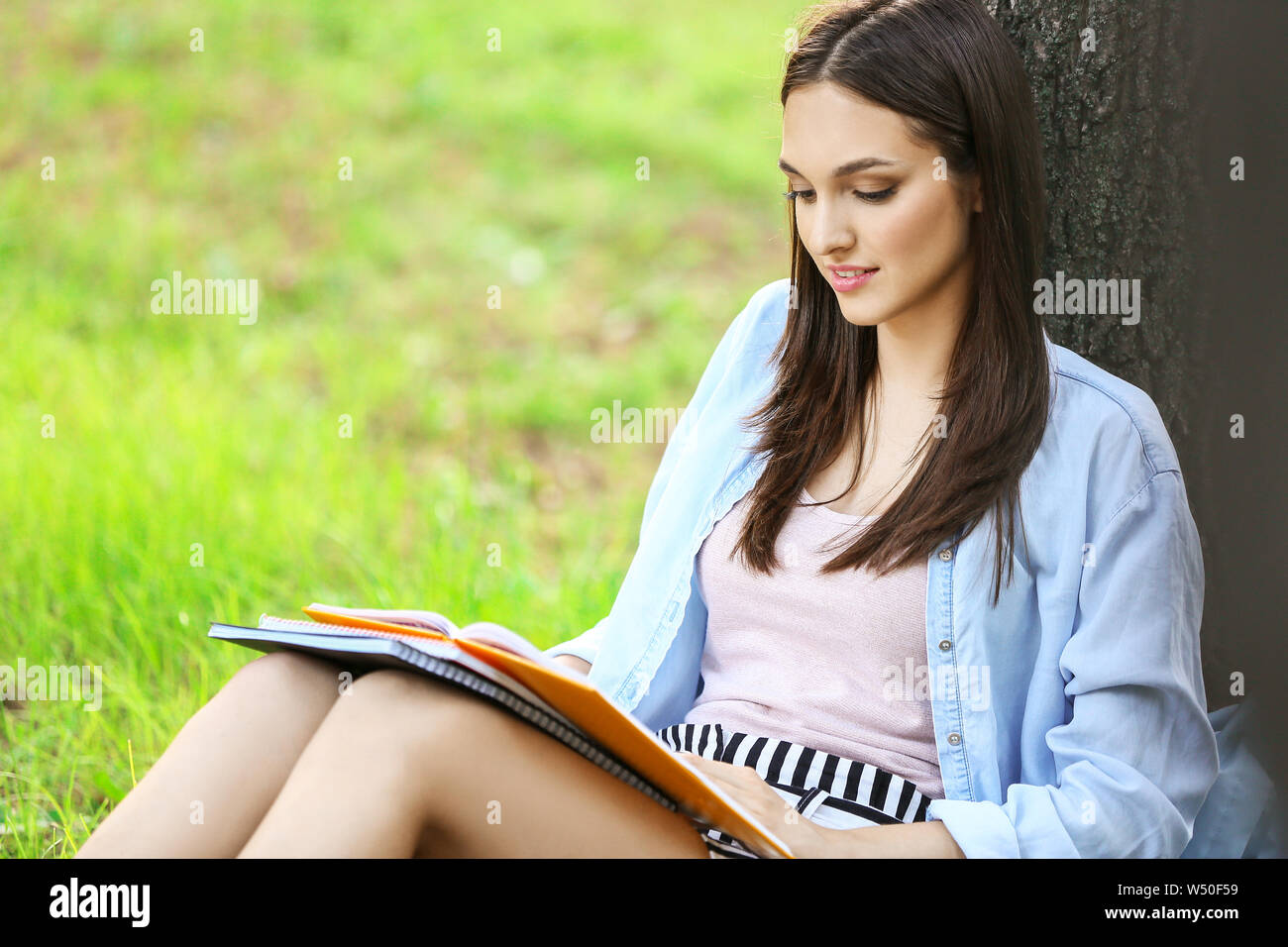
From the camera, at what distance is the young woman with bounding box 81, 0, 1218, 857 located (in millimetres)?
1771

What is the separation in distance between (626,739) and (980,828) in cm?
52

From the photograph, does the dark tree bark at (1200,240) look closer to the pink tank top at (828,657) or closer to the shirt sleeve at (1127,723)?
the shirt sleeve at (1127,723)

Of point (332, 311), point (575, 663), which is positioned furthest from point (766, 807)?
point (332, 311)

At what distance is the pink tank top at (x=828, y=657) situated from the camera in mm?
2004

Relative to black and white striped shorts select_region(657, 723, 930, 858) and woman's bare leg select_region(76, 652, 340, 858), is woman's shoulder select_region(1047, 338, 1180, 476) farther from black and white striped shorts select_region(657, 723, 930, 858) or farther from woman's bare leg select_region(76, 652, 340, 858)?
woman's bare leg select_region(76, 652, 340, 858)

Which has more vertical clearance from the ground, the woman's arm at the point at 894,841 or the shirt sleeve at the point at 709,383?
the shirt sleeve at the point at 709,383

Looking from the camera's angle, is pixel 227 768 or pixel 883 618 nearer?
pixel 227 768

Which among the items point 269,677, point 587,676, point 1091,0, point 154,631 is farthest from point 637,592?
point 154,631

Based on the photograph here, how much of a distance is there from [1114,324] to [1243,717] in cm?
74

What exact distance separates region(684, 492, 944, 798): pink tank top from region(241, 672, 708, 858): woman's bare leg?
0.33 metres

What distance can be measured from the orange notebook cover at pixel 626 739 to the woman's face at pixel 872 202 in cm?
79

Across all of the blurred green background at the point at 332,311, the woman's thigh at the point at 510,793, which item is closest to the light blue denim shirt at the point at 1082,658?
the woman's thigh at the point at 510,793

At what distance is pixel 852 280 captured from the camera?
2070mm

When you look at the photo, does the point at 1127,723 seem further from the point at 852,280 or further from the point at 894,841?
the point at 852,280
